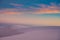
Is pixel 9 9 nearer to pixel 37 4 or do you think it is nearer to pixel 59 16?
pixel 37 4

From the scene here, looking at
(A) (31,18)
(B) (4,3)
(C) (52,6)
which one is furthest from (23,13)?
(C) (52,6)

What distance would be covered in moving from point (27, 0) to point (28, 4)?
0.20ft

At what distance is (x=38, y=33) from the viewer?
1.75m

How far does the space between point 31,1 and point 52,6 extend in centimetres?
31

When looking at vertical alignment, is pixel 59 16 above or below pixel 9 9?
below

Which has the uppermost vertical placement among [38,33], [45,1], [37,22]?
[45,1]

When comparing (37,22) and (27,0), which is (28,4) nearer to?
(27,0)

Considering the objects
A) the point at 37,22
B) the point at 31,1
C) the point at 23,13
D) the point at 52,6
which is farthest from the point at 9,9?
the point at 52,6

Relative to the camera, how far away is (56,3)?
174cm

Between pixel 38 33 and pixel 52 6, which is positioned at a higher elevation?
pixel 52 6

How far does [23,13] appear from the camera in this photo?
176 cm

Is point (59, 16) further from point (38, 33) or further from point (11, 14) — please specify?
point (11, 14)

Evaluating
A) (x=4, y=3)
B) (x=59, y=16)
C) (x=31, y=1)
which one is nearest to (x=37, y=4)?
(x=31, y=1)

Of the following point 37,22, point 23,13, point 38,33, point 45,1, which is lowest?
point 38,33
